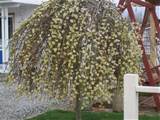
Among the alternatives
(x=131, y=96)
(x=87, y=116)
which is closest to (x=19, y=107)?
(x=87, y=116)

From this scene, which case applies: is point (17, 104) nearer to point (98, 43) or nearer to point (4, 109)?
point (4, 109)

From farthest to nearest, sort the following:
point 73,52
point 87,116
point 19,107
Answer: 1. point 19,107
2. point 87,116
3. point 73,52

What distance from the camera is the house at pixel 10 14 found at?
20391 mm

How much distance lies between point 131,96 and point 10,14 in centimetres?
1764

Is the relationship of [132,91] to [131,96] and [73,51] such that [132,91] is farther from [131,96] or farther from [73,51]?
[73,51]

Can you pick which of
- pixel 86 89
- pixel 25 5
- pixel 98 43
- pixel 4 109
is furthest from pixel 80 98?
pixel 25 5

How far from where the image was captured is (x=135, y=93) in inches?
197

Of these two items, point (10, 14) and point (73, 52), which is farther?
point (10, 14)

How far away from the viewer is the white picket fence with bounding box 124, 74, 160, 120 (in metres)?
4.95

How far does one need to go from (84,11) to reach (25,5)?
14975mm

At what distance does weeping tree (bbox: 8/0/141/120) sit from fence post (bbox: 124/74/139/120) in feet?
5.31

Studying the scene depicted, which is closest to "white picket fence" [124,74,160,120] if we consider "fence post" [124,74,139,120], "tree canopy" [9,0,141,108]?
"fence post" [124,74,139,120]

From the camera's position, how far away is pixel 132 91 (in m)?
4.99

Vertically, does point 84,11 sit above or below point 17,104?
above
